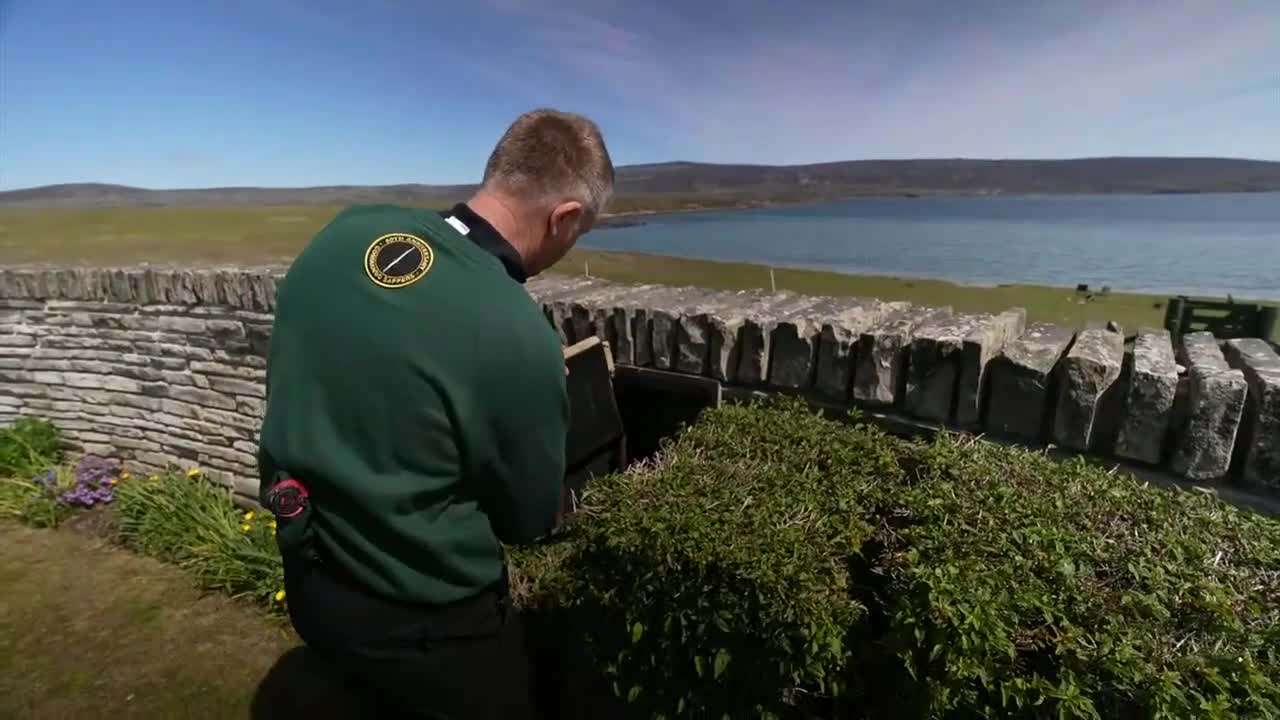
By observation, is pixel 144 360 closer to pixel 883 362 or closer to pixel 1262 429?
pixel 883 362

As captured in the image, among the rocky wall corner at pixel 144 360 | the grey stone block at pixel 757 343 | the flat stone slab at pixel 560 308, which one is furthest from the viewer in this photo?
the rocky wall corner at pixel 144 360

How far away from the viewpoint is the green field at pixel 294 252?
462 inches

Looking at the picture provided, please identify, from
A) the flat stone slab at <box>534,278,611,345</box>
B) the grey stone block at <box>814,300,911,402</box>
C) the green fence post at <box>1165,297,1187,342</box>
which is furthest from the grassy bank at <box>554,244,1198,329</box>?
the grey stone block at <box>814,300,911,402</box>

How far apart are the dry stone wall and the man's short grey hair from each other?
115 cm

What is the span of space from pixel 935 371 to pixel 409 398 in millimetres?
1911

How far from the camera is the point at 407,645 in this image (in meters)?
1.86

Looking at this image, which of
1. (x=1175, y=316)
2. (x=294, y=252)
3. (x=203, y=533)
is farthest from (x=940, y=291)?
(x=294, y=252)

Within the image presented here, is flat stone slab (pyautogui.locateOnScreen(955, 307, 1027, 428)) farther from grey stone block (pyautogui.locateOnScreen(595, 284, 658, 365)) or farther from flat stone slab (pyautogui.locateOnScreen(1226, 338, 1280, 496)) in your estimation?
grey stone block (pyautogui.locateOnScreen(595, 284, 658, 365))

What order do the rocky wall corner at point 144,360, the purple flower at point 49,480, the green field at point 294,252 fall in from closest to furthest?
the rocky wall corner at point 144,360, the purple flower at point 49,480, the green field at point 294,252

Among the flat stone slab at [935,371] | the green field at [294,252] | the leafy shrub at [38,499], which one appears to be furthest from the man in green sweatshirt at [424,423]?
the green field at [294,252]

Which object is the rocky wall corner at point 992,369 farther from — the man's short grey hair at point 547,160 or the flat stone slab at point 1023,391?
the man's short grey hair at point 547,160

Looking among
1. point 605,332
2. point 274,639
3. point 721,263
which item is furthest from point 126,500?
point 721,263

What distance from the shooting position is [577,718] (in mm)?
2557

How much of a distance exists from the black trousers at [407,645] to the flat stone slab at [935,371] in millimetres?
1709
